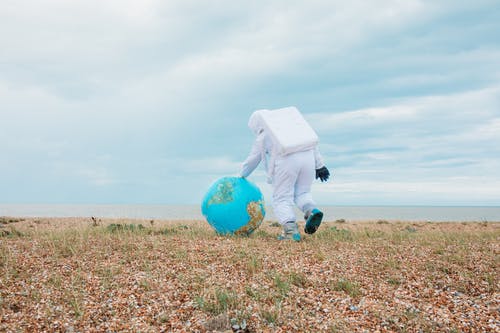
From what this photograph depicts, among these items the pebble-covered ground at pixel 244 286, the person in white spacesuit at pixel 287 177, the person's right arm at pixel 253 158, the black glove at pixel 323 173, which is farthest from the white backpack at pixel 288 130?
the pebble-covered ground at pixel 244 286

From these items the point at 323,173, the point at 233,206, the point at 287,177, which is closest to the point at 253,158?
the point at 287,177

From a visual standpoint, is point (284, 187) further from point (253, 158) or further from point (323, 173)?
point (323, 173)

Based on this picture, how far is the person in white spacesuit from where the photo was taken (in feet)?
30.6

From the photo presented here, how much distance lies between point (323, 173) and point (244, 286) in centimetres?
558

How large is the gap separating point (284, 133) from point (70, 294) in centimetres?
544

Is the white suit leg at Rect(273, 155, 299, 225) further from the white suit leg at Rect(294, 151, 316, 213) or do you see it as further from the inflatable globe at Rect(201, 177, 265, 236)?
the inflatable globe at Rect(201, 177, 265, 236)

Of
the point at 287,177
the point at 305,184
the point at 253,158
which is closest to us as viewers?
the point at 287,177

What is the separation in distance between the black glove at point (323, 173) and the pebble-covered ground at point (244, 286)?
2.46 m

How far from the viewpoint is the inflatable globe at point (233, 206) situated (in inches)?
373

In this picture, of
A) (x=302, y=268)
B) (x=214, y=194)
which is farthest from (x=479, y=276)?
(x=214, y=194)

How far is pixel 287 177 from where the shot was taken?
30.7 ft

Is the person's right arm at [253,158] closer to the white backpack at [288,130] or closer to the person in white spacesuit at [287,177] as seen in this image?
the person in white spacesuit at [287,177]

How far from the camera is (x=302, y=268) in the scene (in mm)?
6375

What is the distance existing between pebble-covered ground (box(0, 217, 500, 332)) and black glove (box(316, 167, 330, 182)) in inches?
97.0
